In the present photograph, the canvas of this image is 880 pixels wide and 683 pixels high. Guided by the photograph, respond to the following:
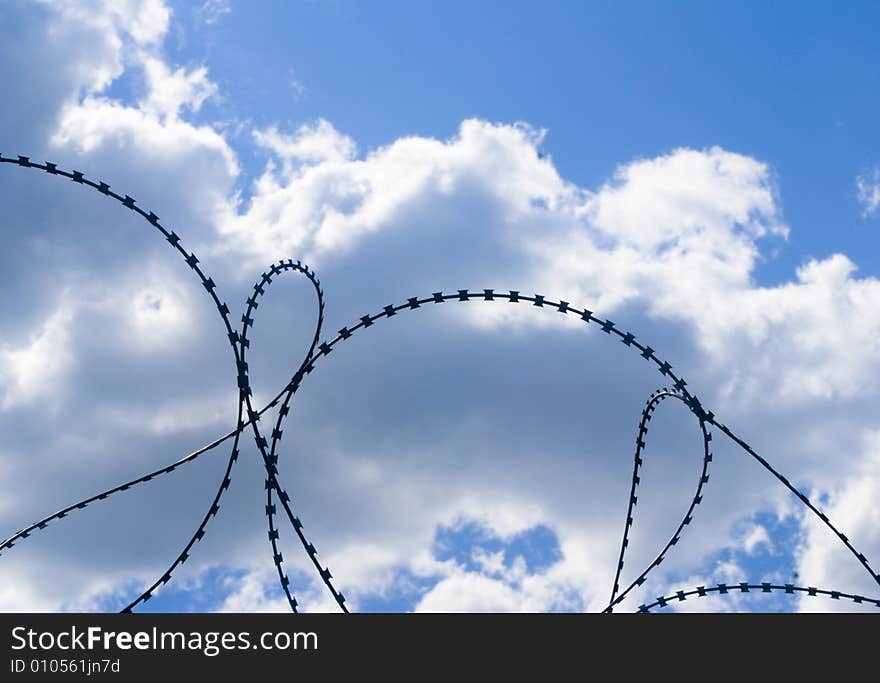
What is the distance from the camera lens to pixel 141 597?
1334 cm

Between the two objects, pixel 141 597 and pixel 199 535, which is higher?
pixel 199 535

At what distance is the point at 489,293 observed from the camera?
1376 centimetres

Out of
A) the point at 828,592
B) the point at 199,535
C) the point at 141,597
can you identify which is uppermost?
the point at 199,535
